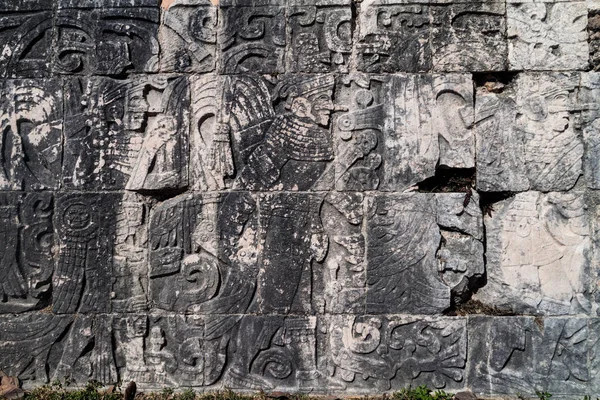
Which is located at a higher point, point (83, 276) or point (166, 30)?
point (166, 30)

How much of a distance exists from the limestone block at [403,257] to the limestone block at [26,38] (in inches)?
124

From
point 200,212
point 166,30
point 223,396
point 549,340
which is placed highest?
point 166,30

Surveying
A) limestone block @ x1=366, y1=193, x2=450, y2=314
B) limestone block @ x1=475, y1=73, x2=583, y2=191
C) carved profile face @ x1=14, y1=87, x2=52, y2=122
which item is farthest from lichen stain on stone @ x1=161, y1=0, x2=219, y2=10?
limestone block @ x1=475, y1=73, x2=583, y2=191

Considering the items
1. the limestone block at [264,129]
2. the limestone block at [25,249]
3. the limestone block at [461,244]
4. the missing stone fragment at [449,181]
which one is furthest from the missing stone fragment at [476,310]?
the limestone block at [25,249]

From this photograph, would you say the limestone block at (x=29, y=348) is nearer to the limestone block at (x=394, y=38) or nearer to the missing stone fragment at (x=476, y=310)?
the missing stone fragment at (x=476, y=310)

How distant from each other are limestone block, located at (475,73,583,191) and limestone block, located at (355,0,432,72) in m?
0.75

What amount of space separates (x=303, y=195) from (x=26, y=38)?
2795mm

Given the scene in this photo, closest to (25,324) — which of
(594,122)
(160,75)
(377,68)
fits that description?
(160,75)

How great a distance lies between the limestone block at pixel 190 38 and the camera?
438 cm

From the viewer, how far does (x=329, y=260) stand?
4.31m

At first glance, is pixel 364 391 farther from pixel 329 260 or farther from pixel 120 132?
pixel 120 132

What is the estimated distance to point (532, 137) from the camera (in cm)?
434

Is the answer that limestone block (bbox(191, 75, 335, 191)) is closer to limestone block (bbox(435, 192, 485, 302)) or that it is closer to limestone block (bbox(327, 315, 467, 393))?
limestone block (bbox(435, 192, 485, 302))

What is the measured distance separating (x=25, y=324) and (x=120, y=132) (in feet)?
5.99
